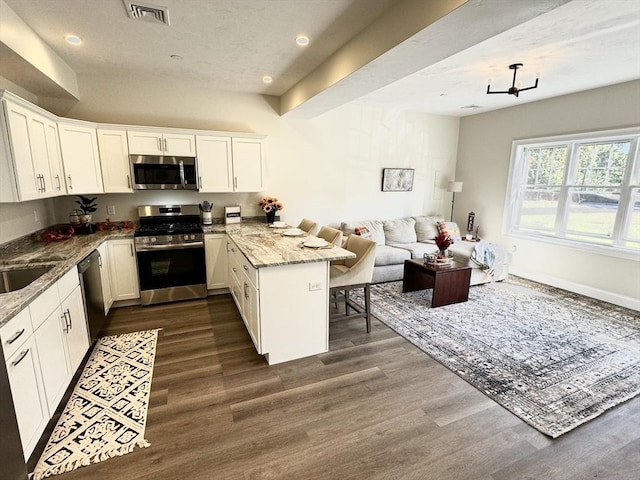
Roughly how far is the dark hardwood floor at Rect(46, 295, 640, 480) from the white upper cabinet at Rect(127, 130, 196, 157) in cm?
241

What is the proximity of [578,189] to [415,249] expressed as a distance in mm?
2486

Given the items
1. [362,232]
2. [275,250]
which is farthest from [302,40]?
[362,232]

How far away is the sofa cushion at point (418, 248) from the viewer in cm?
507

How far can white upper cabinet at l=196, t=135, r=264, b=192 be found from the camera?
164 inches

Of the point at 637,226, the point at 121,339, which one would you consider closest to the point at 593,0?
the point at 637,226

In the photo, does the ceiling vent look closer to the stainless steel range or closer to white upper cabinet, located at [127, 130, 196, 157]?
white upper cabinet, located at [127, 130, 196, 157]

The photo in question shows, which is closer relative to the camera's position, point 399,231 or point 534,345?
point 534,345

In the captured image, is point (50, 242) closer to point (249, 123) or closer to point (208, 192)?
point (208, 192)

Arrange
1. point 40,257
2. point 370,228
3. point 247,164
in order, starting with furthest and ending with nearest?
point 370,228
point 247,164
point 40,257

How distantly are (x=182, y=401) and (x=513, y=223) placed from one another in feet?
18.6

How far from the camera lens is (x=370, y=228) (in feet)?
17.6

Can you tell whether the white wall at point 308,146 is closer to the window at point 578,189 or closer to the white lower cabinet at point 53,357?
the window at point 578,189

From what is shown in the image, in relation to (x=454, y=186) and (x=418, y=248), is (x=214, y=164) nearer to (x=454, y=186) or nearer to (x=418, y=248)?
(x=418, y=248)

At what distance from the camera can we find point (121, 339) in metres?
3.12
